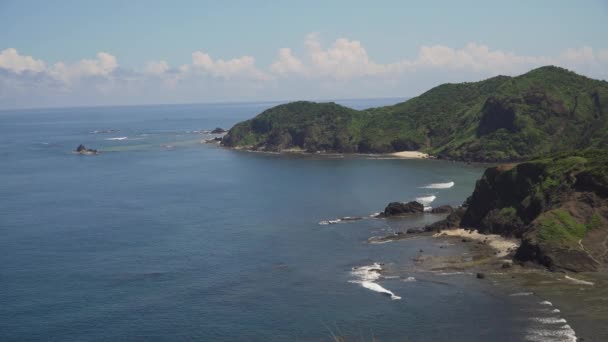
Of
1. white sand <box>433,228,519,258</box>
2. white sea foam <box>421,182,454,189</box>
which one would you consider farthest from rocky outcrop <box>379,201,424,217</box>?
white sea foam <box>421,182,454,189</box>

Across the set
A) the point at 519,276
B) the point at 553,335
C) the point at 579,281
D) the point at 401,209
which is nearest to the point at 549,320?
the point at 553,335

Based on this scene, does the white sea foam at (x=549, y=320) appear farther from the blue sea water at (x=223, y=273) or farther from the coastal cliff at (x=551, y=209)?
the coastal cliff at (x=551, y=209)

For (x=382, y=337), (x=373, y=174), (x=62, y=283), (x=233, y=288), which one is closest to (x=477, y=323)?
(x=382, y=337)

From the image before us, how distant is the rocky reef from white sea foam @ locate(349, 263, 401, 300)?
69.1 ft

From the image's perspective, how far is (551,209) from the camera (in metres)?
98.0

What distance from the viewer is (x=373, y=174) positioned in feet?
608

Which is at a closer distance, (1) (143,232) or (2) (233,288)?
(2) (233,288)

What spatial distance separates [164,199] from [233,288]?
73.0 metres

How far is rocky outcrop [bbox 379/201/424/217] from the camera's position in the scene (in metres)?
126

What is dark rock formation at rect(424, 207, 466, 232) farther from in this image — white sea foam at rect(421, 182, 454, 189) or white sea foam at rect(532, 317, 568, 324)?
white sea foam at rect(421, 182, 454, 189)

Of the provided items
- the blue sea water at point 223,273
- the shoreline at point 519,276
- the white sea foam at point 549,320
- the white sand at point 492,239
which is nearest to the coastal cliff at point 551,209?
the white sand at point 492,239

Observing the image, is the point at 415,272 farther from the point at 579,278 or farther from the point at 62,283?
the point at 62,283

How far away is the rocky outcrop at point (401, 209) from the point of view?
413 ft

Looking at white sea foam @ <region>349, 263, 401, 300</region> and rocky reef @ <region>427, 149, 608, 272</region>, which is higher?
rocky reef @ <region>427, 149, 608, 272</region>
